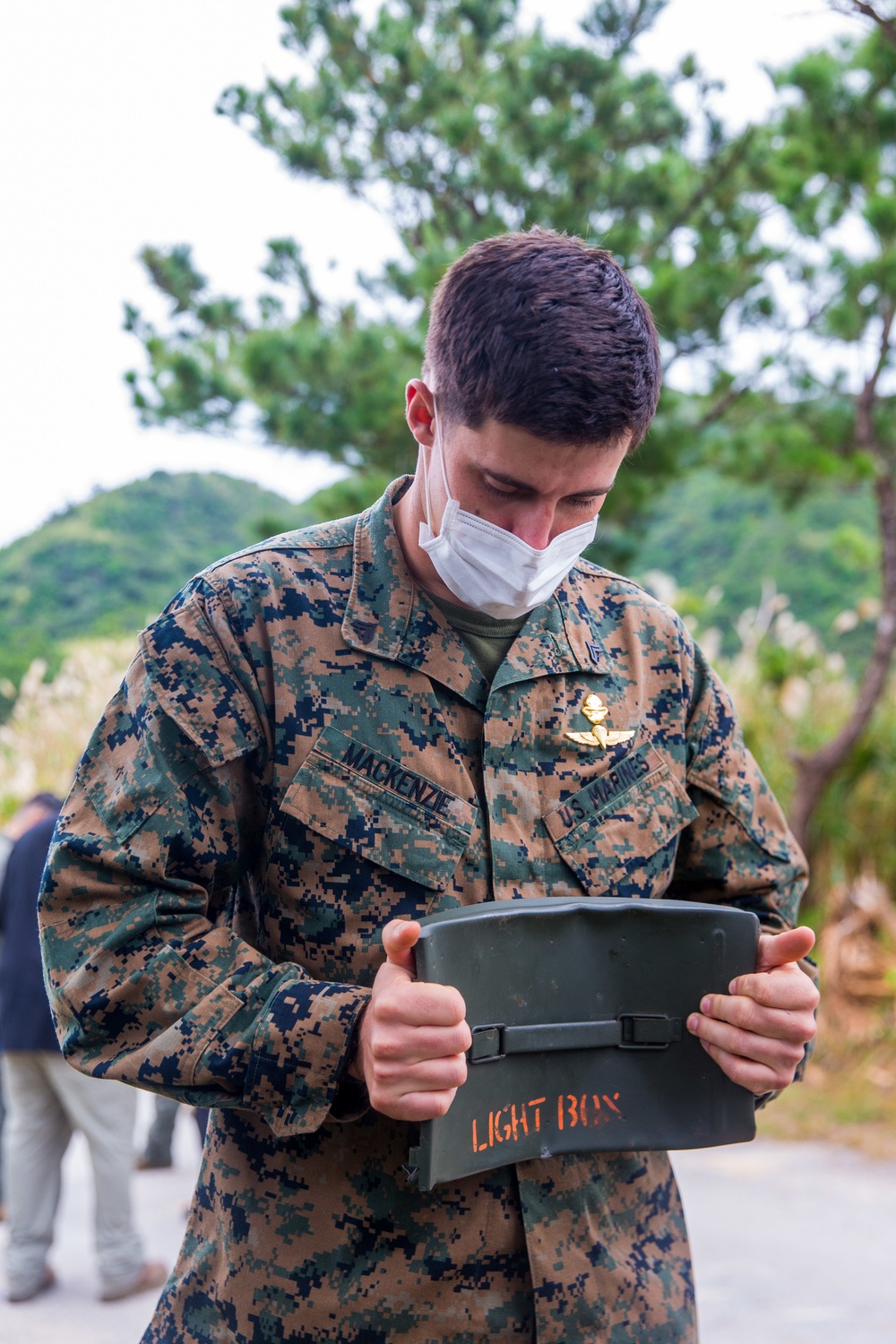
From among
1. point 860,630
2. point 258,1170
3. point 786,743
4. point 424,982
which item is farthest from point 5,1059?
point 860,630

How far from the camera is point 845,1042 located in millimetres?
5270

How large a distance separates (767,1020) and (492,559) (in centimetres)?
63

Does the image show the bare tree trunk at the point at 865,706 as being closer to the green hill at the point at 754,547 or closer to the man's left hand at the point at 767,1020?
the man's left hand at the point at 767,1020

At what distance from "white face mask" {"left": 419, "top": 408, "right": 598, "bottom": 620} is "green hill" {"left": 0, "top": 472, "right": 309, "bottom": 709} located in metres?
7.39

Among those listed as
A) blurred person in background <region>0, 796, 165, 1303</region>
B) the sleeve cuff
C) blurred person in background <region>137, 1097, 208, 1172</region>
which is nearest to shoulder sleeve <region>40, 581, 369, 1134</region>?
the sleeve cuff

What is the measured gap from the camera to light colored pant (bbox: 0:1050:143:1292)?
12.7 ft

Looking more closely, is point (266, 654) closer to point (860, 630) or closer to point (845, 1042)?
point (845, 1042)

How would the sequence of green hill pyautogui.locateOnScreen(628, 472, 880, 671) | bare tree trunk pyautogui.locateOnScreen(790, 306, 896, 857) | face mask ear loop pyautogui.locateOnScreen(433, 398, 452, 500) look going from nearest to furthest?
1. face mask ear loop pyautogui.locateOnScreen(433, 398, 452, 500)
2. bare tree trunk pyautogui.locateOnScreen(790, 306, 896, 857)
3. green hill pyautogui.locateOnScreen(628, 472, 880, 671)

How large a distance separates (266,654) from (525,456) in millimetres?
384

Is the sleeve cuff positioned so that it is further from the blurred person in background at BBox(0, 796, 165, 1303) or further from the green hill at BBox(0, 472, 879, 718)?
the green hill at BBox(0, 472, 879, 718)

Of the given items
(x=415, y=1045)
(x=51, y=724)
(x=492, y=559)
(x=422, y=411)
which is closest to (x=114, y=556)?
(x=51, y=724)

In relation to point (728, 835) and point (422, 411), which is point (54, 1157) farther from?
point (422, 411)

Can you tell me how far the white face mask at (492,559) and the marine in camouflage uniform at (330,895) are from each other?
0.16ft

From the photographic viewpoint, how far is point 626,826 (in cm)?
146
